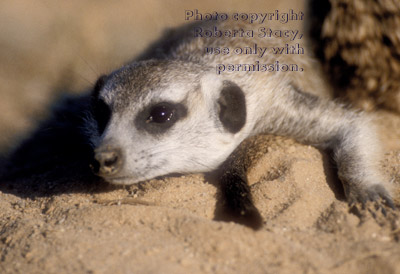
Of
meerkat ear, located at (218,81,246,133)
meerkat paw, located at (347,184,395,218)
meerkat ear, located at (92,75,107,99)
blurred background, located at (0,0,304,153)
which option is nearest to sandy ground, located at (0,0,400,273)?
meerkat paw, located at (347,184,395,218)

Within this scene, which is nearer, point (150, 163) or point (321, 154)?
point (150, 163)

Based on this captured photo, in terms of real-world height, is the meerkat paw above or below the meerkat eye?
below

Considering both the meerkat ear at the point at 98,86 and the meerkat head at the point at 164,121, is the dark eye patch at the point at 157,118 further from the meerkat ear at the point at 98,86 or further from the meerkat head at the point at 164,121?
the meerkat ear at the point at 98,86

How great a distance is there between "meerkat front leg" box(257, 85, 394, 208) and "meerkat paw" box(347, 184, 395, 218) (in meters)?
0.07

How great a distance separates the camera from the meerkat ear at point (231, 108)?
2643mm

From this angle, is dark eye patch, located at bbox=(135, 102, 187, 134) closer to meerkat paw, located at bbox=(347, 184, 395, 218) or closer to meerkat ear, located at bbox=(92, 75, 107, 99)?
meerkat ear, located at bbox=(92, 75, 107, 99)

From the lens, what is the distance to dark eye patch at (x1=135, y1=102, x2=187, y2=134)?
95.6 inches

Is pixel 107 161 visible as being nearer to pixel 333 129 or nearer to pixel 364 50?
pixel 333 129

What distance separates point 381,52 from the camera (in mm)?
3131

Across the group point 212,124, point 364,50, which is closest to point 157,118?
point 212,124

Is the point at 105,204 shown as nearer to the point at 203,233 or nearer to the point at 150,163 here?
the point at 150,163

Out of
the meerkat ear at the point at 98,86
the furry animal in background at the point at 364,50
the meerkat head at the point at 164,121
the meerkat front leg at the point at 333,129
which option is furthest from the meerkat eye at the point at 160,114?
the furry animal in background at the point at 364,50

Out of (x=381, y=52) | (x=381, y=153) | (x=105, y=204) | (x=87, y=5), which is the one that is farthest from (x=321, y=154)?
(x=87, y=5)

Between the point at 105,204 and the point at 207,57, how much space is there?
5.21 feet
